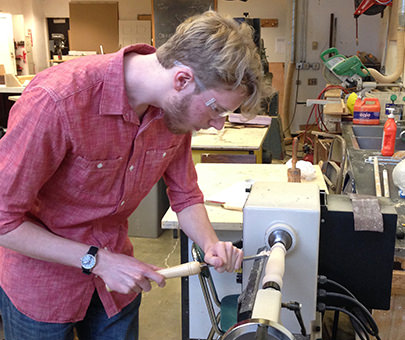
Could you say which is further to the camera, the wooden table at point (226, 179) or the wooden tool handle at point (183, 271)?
the wooden table at point (226, 179)

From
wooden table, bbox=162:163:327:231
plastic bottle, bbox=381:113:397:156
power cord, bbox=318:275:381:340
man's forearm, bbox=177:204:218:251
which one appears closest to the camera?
power cord, bbox=318:275:381:340

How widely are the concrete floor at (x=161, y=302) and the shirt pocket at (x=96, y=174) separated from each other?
1.55 m

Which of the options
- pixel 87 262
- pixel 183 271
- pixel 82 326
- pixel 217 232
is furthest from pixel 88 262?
pixel 217 232

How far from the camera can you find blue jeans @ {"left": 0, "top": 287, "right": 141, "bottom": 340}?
3.74 ft

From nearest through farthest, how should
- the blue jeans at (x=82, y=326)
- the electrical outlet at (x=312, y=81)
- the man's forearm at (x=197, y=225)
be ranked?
the blue jeans at (x=82, y=326)
the man's forearm at (x=197, y=225)
the electrical outlet at (x=312, y=81)

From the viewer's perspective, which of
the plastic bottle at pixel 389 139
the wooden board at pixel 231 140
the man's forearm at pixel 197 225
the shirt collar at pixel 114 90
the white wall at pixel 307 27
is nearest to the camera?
the shirt collar at pixel 114 90

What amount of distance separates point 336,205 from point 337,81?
3355mm

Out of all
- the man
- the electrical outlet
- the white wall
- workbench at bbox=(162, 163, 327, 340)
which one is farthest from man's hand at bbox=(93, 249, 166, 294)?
the electrical outlet

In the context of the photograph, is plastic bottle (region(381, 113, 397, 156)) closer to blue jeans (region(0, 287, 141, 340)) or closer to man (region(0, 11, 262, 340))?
man (region(0, 11, 262, 340))

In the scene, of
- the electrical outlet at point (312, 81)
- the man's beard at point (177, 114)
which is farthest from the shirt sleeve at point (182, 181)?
the electrical outlet at point (312, 81)

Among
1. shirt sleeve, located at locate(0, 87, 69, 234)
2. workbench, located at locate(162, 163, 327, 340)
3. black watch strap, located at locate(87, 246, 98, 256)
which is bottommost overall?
workbench, located at locate(162, 163, 327, 340)

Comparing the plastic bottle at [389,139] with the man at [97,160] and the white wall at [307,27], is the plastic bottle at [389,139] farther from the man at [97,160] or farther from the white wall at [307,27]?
the white wall at [307,27]

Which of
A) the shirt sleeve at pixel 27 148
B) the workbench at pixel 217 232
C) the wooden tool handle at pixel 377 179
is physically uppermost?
the shirt sleeve at pixel 27 148

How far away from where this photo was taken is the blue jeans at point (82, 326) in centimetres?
114
